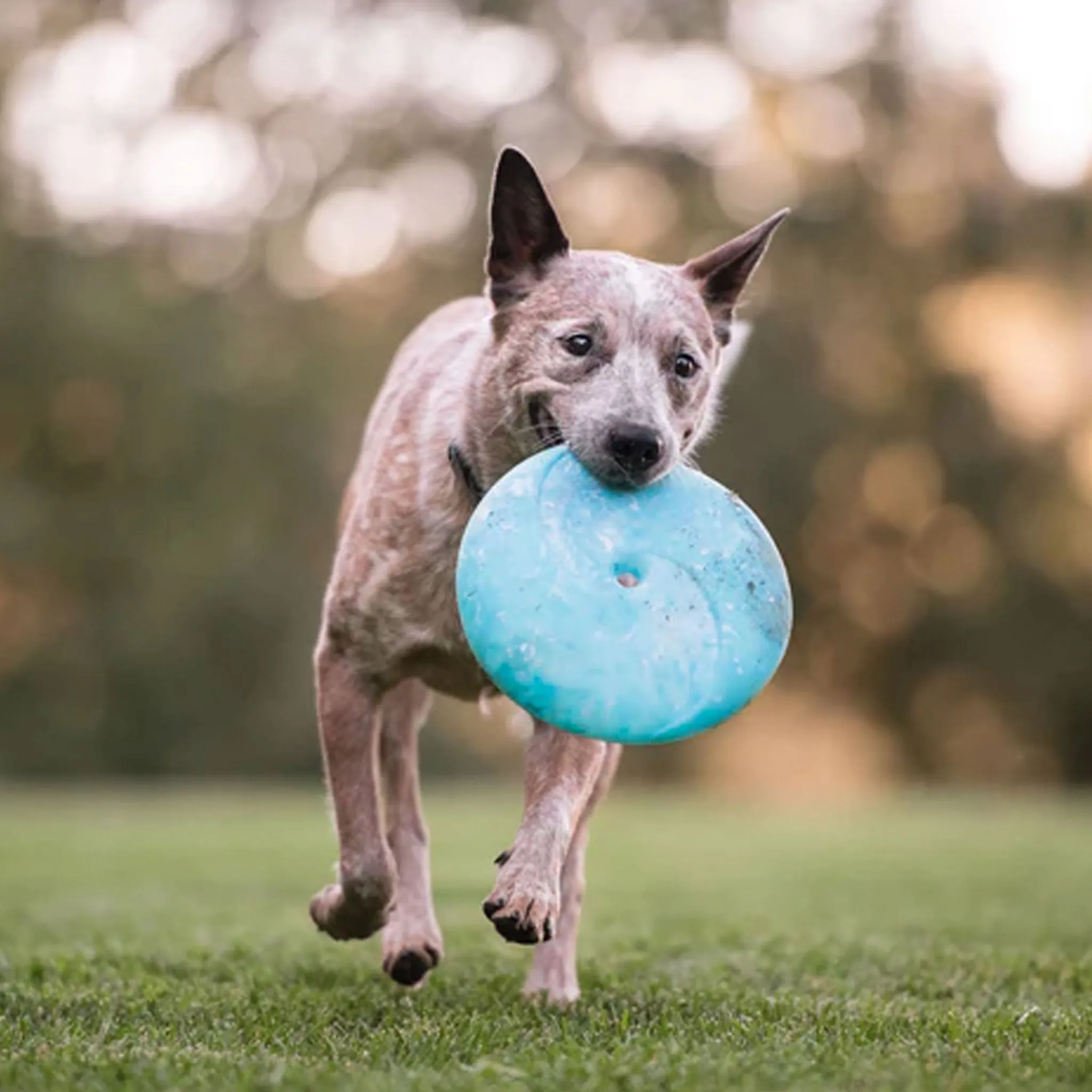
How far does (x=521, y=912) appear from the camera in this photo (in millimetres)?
Result: 4160

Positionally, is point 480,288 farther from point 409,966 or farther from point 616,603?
point 616,603

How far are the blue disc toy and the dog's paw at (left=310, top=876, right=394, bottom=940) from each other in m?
0.79

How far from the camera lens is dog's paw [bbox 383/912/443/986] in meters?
5.15

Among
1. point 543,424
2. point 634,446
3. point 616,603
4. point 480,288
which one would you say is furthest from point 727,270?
point 480,288

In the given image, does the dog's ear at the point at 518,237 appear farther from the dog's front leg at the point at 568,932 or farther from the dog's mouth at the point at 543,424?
the dog's front leg at the point at 568,932

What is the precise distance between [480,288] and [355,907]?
22045mm

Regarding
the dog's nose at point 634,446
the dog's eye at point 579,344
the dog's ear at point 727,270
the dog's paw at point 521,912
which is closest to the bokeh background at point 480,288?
the dog's ear at point 727,270

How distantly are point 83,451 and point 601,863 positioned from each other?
17360mm

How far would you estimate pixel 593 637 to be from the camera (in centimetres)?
447

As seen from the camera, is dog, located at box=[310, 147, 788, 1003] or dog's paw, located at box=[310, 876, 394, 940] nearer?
dog, located at box=[310, 147, 788, 1003]

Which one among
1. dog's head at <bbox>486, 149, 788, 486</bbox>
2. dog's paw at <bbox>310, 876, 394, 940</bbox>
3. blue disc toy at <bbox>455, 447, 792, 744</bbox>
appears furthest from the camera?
dog's paw at <bbox>310, 876, 394, 940</bbox>

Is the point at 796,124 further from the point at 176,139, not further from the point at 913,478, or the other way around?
the point at 176,139

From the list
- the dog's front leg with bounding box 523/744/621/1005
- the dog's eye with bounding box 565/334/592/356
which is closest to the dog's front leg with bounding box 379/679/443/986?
the dog's front leg with bounding box 523/744/621/1005

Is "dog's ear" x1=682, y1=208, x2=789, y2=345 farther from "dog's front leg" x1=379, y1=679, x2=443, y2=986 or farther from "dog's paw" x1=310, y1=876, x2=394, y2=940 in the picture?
"dog's paw" x1=310, y1=876, x2=394, y2=940
